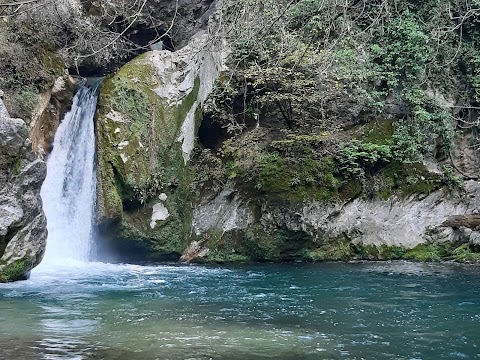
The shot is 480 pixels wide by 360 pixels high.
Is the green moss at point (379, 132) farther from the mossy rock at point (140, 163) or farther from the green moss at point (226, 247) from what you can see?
the mossy rock at point (140, 163)

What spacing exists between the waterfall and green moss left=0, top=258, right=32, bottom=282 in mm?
2177

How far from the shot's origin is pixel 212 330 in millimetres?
6426

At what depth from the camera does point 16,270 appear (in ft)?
32.7

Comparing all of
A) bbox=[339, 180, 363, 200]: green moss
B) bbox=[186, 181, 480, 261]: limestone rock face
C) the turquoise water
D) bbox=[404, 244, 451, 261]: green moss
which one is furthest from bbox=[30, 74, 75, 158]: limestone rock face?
bbox=[404, 244, 451, 261]: green moss

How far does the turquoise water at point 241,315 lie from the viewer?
→ 5.60 meters

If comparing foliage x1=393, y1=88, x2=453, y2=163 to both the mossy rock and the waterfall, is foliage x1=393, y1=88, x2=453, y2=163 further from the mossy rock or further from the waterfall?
the waterfall

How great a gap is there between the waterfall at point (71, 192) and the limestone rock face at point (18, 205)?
207cm

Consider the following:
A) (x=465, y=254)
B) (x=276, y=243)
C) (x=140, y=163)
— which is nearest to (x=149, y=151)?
(x=140, y=163)

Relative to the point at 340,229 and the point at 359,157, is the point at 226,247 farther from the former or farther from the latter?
the point at 359,157

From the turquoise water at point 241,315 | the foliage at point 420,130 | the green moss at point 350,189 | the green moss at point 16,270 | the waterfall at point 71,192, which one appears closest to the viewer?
the turquoise water at point 241,315

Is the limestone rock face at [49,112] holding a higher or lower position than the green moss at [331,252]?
higher

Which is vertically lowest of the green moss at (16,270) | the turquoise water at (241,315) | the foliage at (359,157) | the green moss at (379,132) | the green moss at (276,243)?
the turquoise water at (241,315)

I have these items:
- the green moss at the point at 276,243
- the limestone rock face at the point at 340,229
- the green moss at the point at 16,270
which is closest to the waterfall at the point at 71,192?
the green moss at the point at 16,270

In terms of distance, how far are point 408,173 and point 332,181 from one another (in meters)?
2.00
